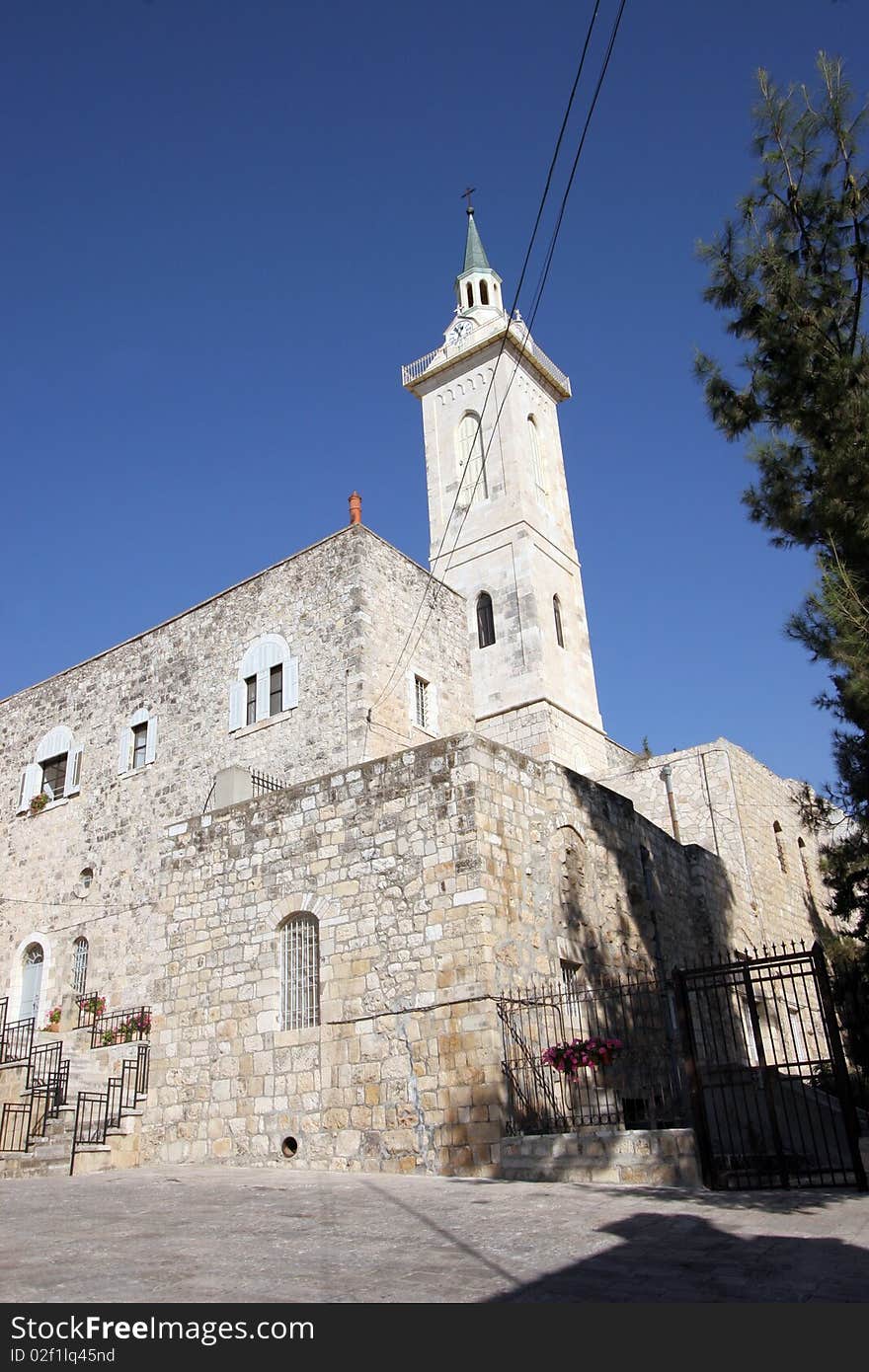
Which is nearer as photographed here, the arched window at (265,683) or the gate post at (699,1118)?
the gate post at (699,1118)

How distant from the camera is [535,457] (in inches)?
1182

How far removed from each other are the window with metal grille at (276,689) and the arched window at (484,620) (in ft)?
23.9

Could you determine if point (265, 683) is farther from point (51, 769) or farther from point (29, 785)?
point (29, 785)

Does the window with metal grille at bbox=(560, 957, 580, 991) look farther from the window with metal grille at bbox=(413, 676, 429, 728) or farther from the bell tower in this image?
the bell tower

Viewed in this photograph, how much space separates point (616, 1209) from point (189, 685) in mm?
16845

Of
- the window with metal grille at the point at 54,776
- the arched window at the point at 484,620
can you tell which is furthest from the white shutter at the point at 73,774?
the arched window at the point at 484,620

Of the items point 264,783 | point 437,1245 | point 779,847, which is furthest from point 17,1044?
point 779,847

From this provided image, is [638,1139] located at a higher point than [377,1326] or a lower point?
higher

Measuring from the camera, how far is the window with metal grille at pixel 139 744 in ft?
77.0

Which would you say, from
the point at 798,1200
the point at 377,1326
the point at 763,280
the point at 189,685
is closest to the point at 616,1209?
the point at 798,1200

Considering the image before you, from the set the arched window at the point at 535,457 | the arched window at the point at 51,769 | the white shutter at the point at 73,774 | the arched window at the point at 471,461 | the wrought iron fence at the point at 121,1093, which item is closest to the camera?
the wrought iron fence at the point at 121,1093

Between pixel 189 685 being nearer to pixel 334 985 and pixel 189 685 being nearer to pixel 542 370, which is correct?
pixel 334 985

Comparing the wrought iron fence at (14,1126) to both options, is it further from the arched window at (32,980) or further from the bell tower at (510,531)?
the bell tower at (510,531)

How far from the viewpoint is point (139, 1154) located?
14.3 metres
